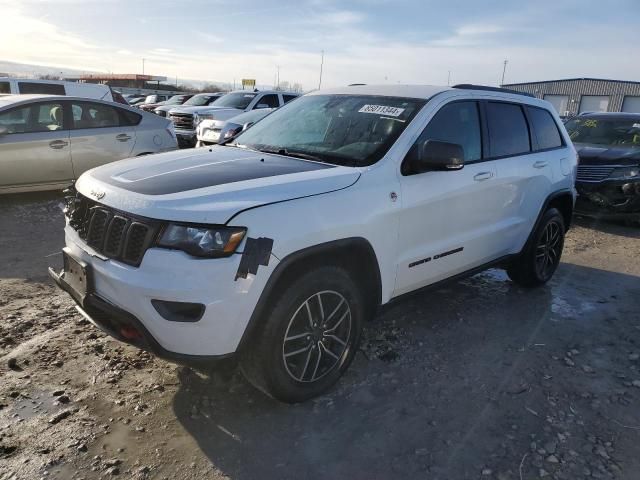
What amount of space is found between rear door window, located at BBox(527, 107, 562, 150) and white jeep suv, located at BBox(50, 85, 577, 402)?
0.46 m

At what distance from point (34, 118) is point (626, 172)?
8549mm

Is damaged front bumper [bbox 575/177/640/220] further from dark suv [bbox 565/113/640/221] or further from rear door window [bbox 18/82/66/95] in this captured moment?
rear door window [bbox 18/82/66/95]

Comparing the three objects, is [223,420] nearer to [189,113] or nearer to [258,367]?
[258,367]

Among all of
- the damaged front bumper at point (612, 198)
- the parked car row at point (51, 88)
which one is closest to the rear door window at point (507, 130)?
the damaged front bumper at point (612, 198)

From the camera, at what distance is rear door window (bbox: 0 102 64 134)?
23.4 ft

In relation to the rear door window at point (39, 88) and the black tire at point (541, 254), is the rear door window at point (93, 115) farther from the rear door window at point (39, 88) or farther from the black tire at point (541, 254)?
the black tire at point (541, 254)

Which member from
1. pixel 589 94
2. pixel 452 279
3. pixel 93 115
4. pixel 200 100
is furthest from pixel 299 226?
pixel 589 94

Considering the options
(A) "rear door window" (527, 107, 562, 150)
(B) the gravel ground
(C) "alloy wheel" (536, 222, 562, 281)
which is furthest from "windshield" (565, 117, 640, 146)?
(B) the gravel ground

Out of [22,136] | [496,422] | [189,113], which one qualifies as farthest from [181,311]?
[189,113]

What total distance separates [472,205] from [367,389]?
5.13 feet

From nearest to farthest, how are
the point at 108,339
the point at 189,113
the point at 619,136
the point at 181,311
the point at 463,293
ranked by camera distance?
the point at 181,311, the point at 108,339, the point at 463,293, the point at 619,136, the point at 189,113

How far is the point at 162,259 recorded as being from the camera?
252cm

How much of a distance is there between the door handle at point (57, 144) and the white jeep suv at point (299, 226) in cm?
434

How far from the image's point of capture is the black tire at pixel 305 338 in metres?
2.76
